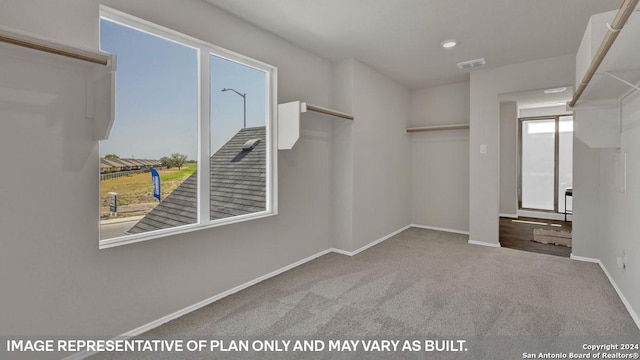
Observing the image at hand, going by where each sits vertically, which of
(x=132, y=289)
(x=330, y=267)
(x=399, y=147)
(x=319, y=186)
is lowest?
(x=330, y=267)

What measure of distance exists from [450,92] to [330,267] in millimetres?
3585

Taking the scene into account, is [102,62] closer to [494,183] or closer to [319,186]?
[319,186]

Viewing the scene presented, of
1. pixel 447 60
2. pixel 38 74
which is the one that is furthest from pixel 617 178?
pixel 38 74

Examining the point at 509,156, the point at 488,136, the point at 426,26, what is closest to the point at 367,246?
the point at 488,136

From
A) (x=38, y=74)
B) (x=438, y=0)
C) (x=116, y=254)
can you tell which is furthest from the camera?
(x=438, y=0)

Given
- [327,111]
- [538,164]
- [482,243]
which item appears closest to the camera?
[327,111]

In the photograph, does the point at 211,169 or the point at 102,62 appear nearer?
the point at 102,62

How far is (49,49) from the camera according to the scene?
61.1 inches

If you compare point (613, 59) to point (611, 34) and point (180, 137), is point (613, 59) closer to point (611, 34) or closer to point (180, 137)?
point (611, 34)

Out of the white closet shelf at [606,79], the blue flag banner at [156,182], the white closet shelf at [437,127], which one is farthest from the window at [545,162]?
the blue flag banner at [156,182]

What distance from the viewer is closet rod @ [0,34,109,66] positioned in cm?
144

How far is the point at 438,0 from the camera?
250cm

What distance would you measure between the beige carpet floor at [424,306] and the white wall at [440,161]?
160cm

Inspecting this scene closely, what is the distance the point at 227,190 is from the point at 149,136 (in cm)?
81
